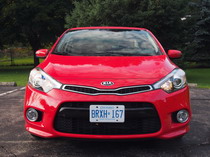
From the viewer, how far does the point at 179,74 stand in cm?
331

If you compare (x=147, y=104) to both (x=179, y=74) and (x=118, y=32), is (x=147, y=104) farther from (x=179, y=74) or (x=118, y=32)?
(x=118, y=32)

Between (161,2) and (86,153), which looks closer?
(86,153)

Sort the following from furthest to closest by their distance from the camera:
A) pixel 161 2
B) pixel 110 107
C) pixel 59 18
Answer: pixel 59 18, pixel 161 2, pixel 110 107

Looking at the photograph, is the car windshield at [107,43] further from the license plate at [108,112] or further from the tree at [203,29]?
the tree at [203,29]

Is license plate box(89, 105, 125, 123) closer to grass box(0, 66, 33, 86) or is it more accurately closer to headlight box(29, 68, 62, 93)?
headlight box(29, 68, 62, 93)

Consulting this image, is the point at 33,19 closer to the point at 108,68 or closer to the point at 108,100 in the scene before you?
the point at 108,68

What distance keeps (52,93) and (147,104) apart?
3.16 ft

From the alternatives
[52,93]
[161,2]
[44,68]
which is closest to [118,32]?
[44,68]

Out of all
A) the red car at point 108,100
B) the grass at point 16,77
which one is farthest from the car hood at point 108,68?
the grass at point 16,77

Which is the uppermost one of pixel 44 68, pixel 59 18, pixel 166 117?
pixel 44 68

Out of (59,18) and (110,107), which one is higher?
(110,107)

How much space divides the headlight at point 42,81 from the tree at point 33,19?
57.0 ft

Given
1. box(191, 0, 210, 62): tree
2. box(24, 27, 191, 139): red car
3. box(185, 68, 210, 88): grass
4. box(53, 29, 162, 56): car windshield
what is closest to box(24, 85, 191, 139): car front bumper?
box(24, 27, 191, 139): red car

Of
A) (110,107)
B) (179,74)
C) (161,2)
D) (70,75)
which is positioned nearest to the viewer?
(110,107)
